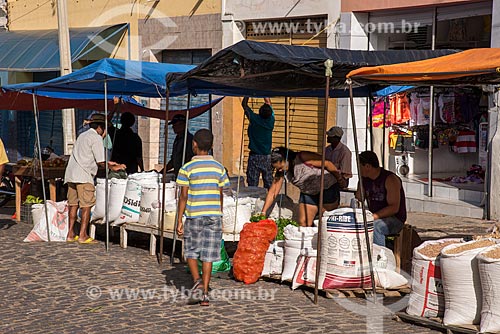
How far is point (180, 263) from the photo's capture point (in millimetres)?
10594

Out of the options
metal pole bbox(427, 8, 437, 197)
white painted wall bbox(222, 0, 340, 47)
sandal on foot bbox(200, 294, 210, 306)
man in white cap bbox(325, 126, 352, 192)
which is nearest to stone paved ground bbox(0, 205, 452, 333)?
sandal on foot bbox(200, 294, 210, 306)

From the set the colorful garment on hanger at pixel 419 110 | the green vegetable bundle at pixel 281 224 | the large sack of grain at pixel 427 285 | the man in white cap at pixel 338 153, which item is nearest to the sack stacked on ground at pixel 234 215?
the green vegetable bundle at pixel 281 224

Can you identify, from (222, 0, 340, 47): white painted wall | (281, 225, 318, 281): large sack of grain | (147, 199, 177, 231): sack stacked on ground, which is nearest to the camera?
(281, 225, 318, 281): large sack of grain

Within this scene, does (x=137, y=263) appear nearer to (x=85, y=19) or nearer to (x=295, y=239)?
(x=295, y=239)

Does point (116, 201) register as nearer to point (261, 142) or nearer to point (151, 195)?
point (151, 195)

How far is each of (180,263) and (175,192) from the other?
3.71 ft

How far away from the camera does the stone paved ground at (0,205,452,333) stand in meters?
7.72

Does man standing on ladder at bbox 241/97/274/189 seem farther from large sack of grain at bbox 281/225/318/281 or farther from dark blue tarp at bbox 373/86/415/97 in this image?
large sack of grain at bbox 281/225/318/281

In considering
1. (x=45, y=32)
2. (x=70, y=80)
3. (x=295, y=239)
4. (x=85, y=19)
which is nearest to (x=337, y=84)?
(x=295, y=239)

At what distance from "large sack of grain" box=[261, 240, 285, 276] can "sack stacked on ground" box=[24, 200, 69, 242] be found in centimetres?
389

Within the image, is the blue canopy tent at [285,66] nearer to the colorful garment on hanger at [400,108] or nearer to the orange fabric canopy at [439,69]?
the orange fabric canopy at [439,69]

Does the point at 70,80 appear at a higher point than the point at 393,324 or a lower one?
higher

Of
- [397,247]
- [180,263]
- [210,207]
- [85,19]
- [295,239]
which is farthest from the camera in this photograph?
[85,19]

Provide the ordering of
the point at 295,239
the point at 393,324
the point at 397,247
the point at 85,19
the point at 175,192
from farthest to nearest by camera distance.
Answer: the point at 85,19
the point at 175,192
the point at 397,247
the point at 295,239
the point at 393,324
